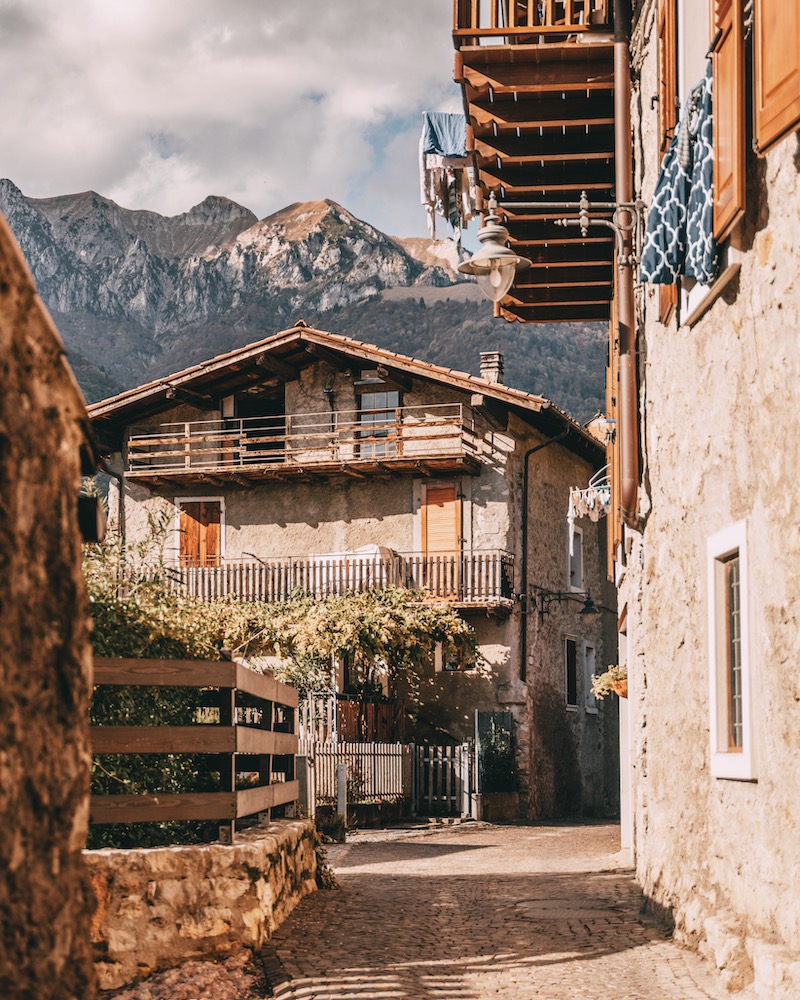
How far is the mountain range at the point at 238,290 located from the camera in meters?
95.8

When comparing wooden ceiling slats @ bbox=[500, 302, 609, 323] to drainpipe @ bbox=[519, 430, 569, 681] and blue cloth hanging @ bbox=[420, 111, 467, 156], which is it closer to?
blue cloth hanging @ bbox=[420, 111, 467, 156]

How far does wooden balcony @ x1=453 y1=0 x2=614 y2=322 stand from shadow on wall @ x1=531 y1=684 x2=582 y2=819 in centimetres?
1391

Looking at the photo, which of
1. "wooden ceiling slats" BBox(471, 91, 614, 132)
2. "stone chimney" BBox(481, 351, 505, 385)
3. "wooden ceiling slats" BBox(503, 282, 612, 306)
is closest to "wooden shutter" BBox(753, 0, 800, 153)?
"wooden ceiling slats" BBox(471, 91, 614, 132)

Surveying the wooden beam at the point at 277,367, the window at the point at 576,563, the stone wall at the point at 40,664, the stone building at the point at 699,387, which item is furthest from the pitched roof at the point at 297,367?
the stone wall at the point at 40,664

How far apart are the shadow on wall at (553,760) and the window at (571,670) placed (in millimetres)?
648

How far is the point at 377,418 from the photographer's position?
87.5ft

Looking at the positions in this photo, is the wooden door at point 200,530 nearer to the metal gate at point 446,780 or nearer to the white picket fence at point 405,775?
the white picket fence at point 405,775

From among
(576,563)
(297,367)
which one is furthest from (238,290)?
(576,563)

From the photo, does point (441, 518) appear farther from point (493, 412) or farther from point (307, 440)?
point (307, 440)

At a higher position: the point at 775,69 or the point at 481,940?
the point at 775,69

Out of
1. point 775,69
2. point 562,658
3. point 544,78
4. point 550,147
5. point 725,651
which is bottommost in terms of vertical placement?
point 562,658

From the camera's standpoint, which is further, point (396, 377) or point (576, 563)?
point (576, 563)

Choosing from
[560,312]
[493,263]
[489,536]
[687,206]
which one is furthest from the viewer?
[489,536]

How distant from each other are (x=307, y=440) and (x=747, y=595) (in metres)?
21.0
